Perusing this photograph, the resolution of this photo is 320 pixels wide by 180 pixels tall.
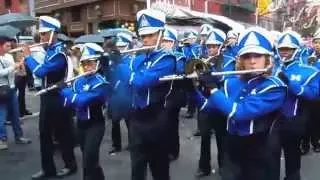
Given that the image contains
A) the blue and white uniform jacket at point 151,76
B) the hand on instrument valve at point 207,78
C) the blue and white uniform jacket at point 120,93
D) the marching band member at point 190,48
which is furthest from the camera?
the marching band member at point 190,48

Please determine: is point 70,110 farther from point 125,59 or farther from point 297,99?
point 297,99

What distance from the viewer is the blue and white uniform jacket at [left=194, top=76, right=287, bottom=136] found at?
14.6 ft

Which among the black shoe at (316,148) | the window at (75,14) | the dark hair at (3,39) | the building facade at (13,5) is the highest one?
the building facade at (13,5)

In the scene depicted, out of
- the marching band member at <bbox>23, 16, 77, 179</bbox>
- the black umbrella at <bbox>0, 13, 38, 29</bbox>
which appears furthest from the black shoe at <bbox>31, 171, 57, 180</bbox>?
the black umbrella at <bbox>0, 13, 38, 29</bbox>

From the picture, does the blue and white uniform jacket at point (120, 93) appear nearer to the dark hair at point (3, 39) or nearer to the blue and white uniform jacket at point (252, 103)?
the dark hair at point (3, 39)

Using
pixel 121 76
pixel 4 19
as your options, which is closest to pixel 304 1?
pixel 4 19

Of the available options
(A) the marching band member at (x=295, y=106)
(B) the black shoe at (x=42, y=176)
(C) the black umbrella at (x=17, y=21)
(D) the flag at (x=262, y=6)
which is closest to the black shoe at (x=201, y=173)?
(A) the marching band member at (x=295, y=106)

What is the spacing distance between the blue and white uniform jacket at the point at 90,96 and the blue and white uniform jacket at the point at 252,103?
2.10 metres

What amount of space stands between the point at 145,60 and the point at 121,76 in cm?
203

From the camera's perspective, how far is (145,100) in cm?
552

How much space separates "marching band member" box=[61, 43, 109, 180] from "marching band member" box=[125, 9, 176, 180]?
856 mm

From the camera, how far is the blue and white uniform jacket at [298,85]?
6.07 meters

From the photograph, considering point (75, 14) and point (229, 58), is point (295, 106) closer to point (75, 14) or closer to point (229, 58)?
point (229, 58)

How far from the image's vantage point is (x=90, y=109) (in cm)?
641
